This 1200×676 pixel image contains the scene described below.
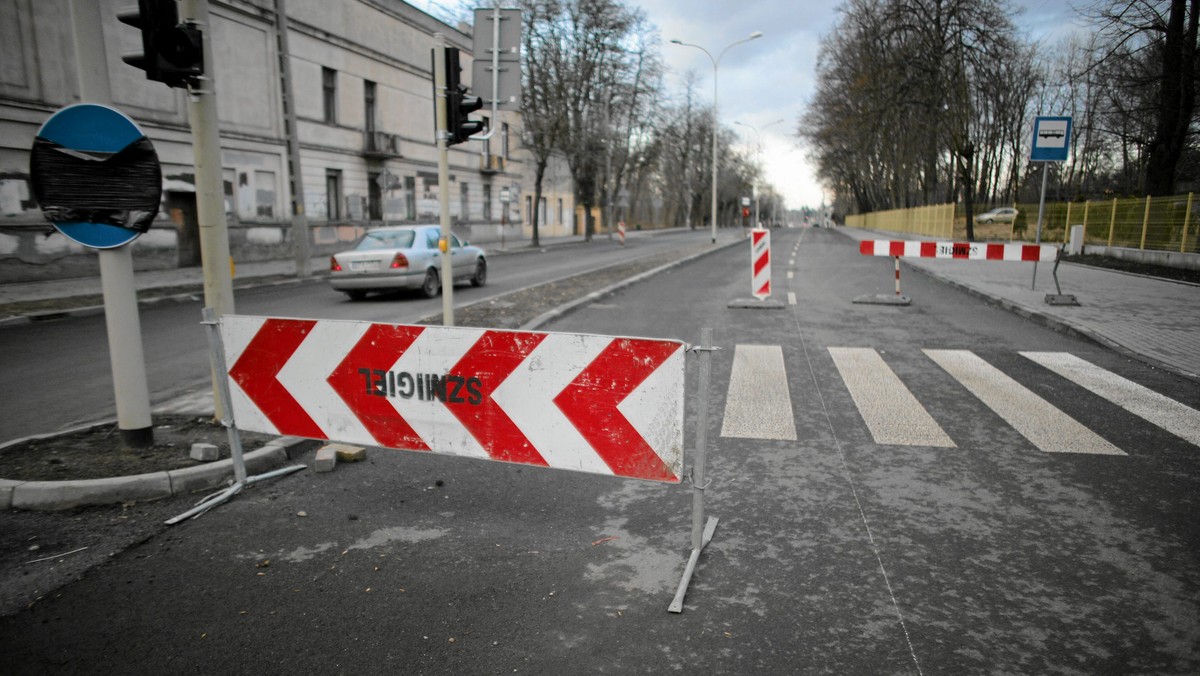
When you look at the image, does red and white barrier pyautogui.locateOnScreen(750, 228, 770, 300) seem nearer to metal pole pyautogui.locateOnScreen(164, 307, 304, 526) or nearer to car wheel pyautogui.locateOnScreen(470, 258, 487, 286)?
car wheel pyautogui.locateOnScreen(470, 258, 487, 286)

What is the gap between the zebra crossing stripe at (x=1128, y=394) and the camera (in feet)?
17.9

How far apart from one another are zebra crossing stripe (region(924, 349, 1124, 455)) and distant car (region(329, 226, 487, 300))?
907 centimetres

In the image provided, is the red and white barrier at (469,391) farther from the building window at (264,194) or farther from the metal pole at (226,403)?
the building window at (264,194)

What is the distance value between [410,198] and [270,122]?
9464mm

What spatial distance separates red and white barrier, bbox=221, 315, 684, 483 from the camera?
3.43 metres

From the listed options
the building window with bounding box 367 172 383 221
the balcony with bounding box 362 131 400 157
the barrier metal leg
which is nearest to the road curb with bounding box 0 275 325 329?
the barrier metal leg

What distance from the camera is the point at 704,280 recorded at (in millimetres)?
17703

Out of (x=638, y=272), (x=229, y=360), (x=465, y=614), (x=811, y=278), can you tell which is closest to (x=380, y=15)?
(x=638, y=272)

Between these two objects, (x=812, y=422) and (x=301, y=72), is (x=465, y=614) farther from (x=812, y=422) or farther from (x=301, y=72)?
(x=301, y=72)

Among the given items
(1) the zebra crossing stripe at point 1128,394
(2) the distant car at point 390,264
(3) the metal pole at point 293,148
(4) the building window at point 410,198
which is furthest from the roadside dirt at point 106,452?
(4) the building window at point 410,198

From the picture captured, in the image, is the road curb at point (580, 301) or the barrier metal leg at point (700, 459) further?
the road curb at point (580, 301)

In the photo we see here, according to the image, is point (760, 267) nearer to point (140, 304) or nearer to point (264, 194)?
point (140, 304)

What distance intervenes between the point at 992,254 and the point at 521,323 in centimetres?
778

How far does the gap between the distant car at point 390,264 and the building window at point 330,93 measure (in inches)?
675
